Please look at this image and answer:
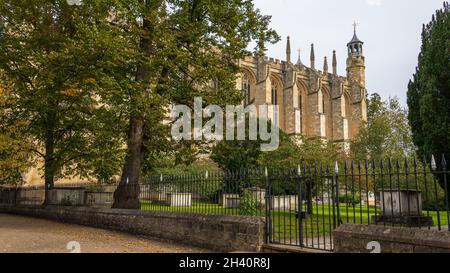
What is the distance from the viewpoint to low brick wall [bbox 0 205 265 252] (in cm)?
780

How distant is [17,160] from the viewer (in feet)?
54.0

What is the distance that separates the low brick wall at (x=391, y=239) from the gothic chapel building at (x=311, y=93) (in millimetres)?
37176

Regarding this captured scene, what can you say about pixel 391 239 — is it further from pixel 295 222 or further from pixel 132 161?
pixel 132 161

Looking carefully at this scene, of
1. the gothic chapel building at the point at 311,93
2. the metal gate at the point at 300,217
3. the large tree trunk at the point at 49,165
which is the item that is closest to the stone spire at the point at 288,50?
the gothic chapel building at the point at 311,93

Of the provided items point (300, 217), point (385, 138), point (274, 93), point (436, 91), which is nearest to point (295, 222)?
point (300, 217)

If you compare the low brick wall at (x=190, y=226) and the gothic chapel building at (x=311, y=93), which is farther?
the gothic chapel building at (x=311, y=93)

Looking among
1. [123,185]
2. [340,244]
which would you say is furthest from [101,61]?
[340,244]

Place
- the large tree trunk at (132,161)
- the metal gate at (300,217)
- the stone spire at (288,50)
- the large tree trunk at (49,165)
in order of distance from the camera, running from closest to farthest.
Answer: the metal gate at (300,217) → the large tree trunk at (132,161) → the large tree trunk at (49,165) → the stone spire at (288,50)

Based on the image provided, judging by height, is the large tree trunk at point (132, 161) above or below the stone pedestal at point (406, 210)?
above

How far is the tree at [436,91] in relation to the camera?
1437 centimetres

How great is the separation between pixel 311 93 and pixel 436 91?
38277 millimetres

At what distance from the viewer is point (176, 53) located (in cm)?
1250

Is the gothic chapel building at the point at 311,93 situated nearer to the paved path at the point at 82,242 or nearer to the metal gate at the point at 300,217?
the paved path at the point at 82,242
